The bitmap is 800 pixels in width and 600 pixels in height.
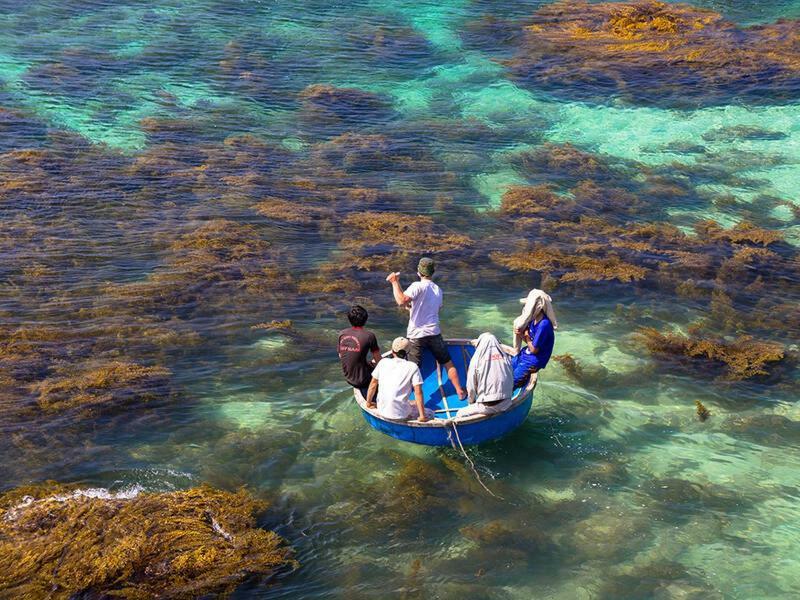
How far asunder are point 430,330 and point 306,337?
10.7ft

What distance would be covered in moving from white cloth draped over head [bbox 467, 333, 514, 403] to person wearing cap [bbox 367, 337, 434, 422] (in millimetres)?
752

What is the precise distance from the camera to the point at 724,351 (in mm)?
13070

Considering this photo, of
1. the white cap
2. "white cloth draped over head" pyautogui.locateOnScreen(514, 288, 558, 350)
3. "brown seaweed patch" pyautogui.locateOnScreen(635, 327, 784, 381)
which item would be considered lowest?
"brown seaweed patch" pyautogui.locateOnScreen(635, 327, 784, 381)

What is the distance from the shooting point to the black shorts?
36.8 ft

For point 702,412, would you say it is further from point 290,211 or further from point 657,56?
point 657,56

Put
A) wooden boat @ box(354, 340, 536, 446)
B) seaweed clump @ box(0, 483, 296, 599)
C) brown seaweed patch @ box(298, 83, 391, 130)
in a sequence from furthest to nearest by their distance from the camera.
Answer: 1. brown seaweed patch @ box(298, 83, 391, 130)
2. wooden boat @ box(354, 340, 536, 446)
3. seaweed clump @ box(0, 483, 296, 599)

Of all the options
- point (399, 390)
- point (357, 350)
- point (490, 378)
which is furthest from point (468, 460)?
point (357, 350)

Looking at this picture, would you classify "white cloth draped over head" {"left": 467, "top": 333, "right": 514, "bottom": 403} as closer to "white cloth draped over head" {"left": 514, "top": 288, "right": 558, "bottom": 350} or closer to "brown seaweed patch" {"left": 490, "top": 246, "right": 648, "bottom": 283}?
"white cloth draped over head" {"left": 514, "top": 288, "right": 558, "bottom": 350}

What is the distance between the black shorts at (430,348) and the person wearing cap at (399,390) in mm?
789

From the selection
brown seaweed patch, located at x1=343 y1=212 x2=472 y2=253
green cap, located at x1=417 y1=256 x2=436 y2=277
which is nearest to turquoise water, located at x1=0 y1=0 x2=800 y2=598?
brown seaweed patch, located at x1=343 y1=212 x2=472 y2=253

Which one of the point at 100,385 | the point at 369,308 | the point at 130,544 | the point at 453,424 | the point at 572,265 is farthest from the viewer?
the point at 572,265

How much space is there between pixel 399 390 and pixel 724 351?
6207 mm

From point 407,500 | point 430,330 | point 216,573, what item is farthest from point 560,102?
point 216,573

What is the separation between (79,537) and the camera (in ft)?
29.4
